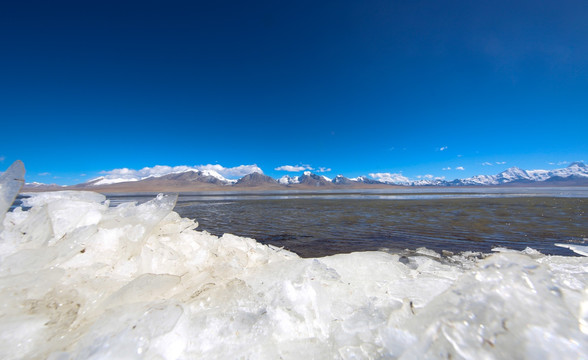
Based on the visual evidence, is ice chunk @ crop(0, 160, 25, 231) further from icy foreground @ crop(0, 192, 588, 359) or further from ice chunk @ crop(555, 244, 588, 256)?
ice chunk @ crop(555, 244, 588, 256)

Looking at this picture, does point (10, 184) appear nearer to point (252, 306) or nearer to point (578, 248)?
point (252, 306)

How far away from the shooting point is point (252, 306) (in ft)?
6.88

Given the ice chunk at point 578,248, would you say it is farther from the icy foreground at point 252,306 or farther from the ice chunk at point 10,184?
the ice chunk at point 10,184

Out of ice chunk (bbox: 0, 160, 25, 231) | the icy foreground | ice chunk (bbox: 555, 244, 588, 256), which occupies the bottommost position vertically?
ice chunk (bbox: 555, 244, 588, 256)

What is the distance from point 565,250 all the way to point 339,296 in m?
8.84

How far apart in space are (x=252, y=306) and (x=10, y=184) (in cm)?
342

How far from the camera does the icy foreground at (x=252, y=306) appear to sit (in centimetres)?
158

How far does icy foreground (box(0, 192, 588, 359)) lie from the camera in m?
1.58

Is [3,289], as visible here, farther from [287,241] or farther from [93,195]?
[287,241]

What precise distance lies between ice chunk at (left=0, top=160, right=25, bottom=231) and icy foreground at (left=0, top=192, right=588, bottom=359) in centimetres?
36

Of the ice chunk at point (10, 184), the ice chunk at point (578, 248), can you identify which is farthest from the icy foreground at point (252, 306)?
the ice chunk at point (578, 248)

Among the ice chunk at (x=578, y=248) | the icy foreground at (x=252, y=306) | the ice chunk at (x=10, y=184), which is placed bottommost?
the ice chunk at (x=578, y=248)

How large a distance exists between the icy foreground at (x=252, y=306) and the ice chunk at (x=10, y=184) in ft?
1.18

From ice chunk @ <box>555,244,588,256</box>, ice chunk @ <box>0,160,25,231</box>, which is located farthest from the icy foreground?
ice chunk @ <box>555,244,588,256</box>
